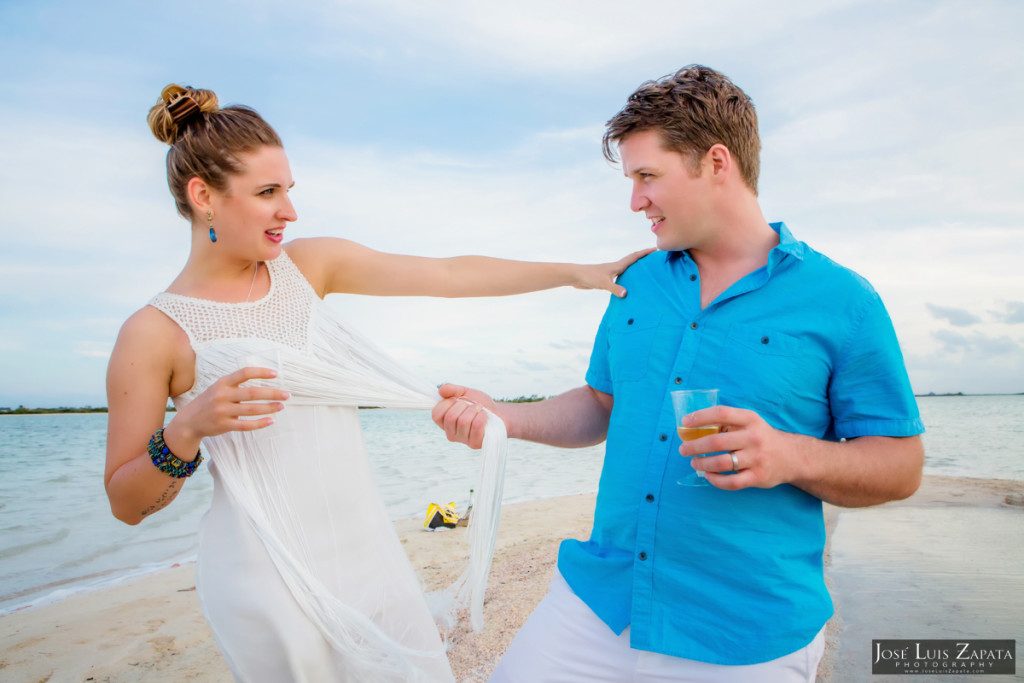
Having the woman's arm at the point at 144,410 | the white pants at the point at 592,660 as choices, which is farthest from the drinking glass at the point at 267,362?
the white pants at the point at 592,660

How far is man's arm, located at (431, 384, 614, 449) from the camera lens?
2289 millimetres

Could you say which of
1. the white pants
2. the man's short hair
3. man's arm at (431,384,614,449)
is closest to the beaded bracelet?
man's arm at (431,384,614,449)

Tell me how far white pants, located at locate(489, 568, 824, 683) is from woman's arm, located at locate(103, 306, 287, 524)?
1.23 metres

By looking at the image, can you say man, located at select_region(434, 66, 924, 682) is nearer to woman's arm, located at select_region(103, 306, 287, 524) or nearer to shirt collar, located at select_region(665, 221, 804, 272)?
shirt collar, located at select_region(665, 221, 804, 272)

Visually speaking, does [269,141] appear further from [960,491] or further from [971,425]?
[971,425]

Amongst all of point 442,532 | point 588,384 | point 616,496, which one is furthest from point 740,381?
point 442,532

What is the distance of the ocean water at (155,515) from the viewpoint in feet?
25.3

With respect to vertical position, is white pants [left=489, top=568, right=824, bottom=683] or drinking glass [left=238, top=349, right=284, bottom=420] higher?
drinking glass [left=238, top=349, right=284, bottom=420]

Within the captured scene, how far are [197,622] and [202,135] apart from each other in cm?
498

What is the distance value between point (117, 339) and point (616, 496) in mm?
1818

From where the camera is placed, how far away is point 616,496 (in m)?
2.11

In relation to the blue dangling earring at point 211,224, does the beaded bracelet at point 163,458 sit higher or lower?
lower

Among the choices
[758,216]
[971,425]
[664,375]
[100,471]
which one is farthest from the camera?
[971,425]
